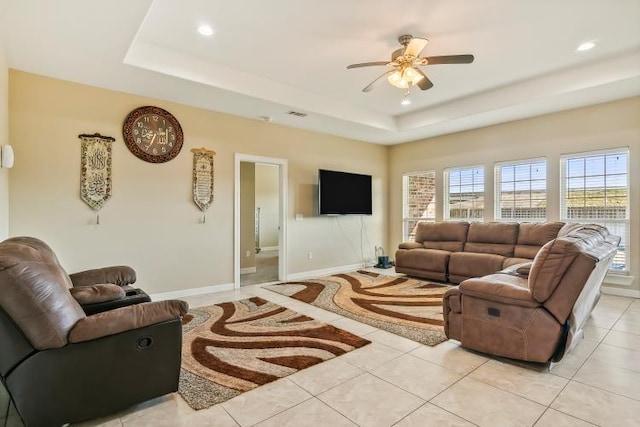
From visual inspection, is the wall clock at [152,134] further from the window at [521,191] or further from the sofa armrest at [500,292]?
the window at [521,191]

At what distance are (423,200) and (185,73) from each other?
530 centimetres

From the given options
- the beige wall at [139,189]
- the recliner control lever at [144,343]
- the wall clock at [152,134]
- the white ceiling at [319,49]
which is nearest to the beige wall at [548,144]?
the white ceiling at [319,49]

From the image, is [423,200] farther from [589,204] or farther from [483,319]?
[483,319]

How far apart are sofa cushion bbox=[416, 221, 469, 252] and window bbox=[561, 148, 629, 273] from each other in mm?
1553

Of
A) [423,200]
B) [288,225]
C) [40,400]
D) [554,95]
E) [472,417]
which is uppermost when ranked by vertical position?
[554,95]

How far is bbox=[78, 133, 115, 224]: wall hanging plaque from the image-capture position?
3980 mm

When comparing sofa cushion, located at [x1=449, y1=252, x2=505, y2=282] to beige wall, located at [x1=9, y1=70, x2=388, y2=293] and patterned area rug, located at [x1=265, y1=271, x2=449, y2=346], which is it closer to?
patterned area rug, located at [x1=265, y1=271, x2=449, y2=346]

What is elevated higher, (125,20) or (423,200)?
(125,20)

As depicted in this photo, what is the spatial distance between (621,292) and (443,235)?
8.48 ft

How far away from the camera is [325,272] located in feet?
21.2

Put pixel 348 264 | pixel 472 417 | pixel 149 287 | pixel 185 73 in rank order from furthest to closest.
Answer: pixel 348 264
pixel 149 287
pixel 185 73
pixel 472 417

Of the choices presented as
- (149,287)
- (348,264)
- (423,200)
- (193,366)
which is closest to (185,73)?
(149,287)

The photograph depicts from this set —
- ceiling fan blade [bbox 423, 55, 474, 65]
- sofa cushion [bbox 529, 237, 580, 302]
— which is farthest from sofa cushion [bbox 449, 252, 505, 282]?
ceiling fan blade [bbox 423, 55, 474, 65]

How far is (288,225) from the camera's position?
595 cm
